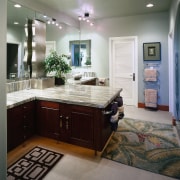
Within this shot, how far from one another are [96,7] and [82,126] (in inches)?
132

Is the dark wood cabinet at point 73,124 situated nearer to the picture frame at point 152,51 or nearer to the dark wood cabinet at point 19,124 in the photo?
the dark wood cabinet at point 19,124

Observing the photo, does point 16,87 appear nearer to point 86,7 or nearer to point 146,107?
point 86,7

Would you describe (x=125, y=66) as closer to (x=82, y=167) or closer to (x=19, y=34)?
(x=19, y=34)

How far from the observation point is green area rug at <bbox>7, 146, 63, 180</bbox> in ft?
7.03

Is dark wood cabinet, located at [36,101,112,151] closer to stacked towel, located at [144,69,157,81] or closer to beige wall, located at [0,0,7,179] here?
beige wall, located at [0,0,7,179]

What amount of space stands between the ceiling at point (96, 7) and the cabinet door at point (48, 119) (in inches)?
75.1

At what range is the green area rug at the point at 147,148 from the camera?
7.84ft

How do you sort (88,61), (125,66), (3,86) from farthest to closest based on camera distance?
(88,61) → (125,66) → (3,86)

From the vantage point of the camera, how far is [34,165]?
92.7 inches

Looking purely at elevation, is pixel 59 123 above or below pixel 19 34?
below

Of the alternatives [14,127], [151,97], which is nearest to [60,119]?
[14,127]

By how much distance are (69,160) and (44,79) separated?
1.82m

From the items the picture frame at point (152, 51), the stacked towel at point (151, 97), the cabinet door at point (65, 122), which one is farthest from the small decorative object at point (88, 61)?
the cabinet door at point (65, 122)

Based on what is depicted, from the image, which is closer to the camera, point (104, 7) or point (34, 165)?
point (34, 165)
